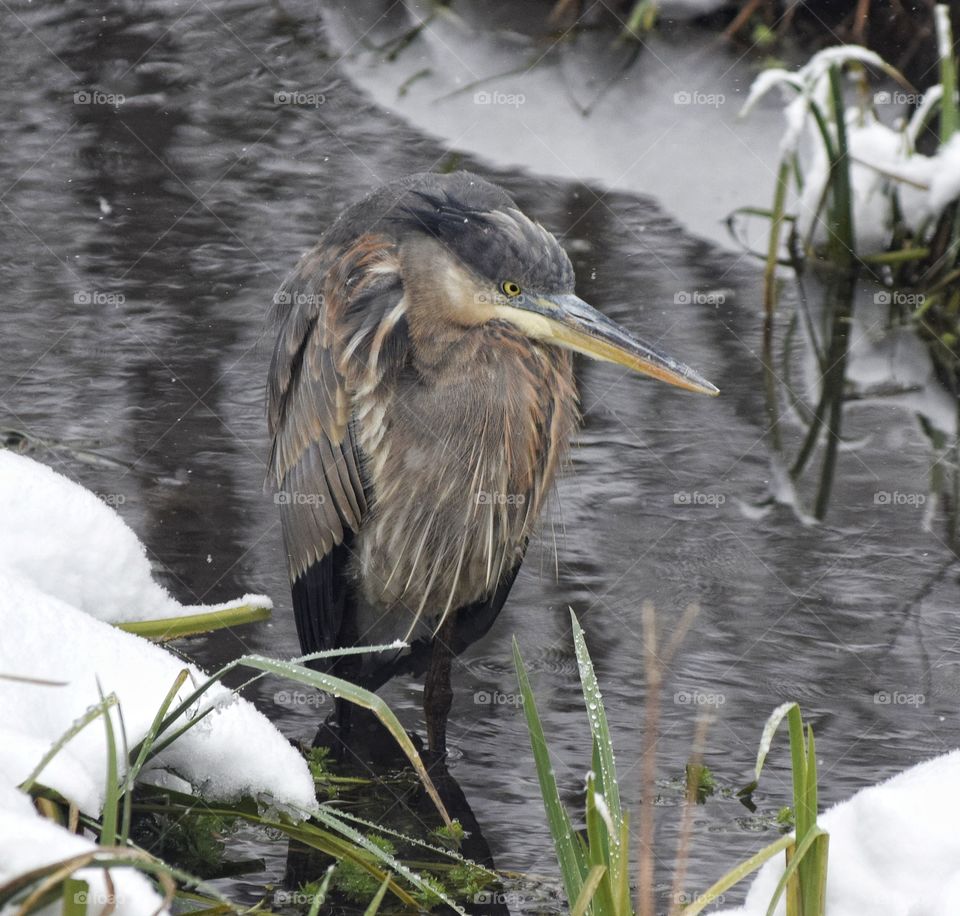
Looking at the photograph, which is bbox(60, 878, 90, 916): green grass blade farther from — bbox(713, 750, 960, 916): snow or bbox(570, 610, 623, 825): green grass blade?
bbox(713, 750, 960, 916): snow

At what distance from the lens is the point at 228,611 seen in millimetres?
4086

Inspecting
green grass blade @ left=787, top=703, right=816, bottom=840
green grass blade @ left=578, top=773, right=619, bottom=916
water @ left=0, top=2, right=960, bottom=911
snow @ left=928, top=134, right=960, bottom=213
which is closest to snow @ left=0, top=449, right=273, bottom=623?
water @ left=0, top=2, right=960, bottom=911

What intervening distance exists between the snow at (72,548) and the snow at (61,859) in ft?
Answer: 3.94

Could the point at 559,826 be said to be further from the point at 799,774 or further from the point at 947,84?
the point at 947,84

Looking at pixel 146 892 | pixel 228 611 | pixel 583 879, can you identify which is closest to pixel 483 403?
pixel 228 611

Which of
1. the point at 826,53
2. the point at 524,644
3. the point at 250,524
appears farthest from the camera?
the point at 826,53

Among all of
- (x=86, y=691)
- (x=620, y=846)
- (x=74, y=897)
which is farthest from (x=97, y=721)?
(x=620, y=846)

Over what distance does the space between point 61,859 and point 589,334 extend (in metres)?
2.16

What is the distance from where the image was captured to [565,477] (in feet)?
19.1

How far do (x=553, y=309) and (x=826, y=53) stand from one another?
3.26 m

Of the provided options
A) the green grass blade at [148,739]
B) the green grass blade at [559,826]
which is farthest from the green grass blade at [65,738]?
the green grass blade at [559,826]

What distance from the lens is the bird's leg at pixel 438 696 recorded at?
4.52 meters

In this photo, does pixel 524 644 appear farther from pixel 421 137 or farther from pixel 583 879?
pixel 421 137

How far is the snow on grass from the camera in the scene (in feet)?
9.07
